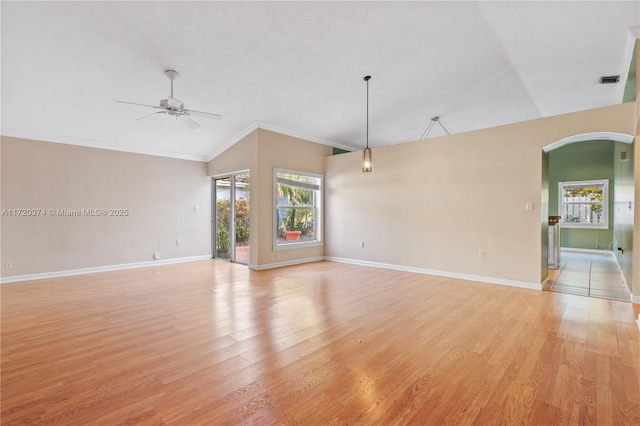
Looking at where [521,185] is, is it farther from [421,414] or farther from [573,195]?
[573,195]

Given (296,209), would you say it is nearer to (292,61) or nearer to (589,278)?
(292,61)

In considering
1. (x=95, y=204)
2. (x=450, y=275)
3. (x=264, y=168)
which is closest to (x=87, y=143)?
(x=95, y=204)

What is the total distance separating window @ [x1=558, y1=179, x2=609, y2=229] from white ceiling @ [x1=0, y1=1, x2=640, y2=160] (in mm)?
3733

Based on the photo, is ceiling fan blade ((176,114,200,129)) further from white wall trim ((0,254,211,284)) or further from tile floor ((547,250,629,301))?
tile floor ((547,250,629,301))

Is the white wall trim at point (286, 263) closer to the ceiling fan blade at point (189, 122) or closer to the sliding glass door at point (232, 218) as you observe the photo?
the sliding glass door at point (232, 218)

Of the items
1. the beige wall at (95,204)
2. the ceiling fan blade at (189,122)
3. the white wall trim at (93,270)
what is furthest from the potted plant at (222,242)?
the ceiling fan blade at (189,122)

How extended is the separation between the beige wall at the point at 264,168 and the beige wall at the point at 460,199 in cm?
116

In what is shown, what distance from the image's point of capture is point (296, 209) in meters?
7.14

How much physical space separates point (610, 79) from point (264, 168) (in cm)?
620

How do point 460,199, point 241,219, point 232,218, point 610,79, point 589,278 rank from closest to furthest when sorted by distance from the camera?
point 610,79 → point 589,278 → point 460,199 → point 241,219 → point 232,218

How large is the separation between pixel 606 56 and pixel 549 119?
966mm

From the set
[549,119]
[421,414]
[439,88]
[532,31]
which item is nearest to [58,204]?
[421,414]

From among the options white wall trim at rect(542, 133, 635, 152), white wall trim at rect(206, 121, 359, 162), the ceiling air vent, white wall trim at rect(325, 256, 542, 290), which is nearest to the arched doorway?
white wall trim at rect(325, 256, 542, 290)

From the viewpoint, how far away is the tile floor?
4430 millimetres
